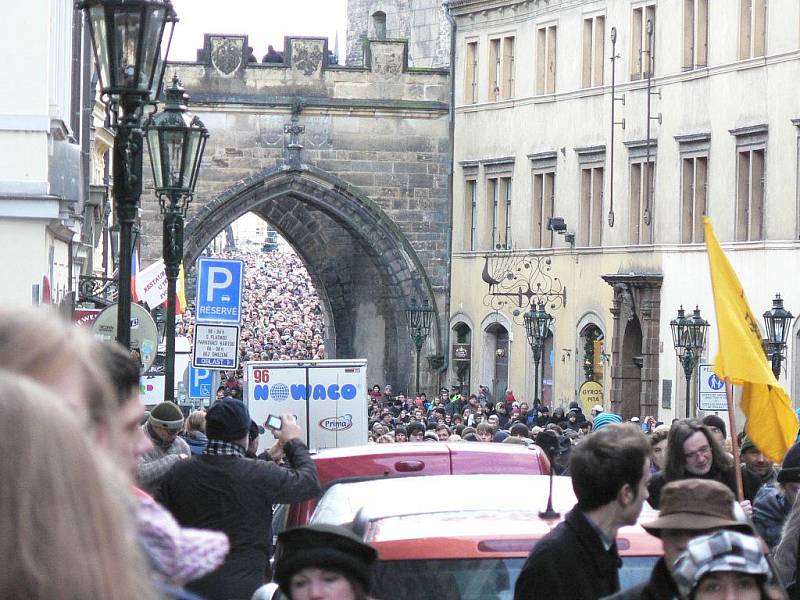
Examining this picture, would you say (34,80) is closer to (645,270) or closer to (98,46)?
(98,46)

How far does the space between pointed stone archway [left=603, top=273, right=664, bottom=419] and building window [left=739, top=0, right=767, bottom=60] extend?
4.69 metres

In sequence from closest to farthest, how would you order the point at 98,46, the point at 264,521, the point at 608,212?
the point at 264,521 < the point at 98,46 < the point at 608,212

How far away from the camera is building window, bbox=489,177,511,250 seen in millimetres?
42281

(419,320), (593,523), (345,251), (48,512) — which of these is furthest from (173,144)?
(345,251)

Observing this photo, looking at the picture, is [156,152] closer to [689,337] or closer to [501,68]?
Result: [689,337]

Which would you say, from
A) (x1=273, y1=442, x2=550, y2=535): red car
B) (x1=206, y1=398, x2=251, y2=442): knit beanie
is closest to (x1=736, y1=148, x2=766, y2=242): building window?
(x1=273, y1=442, x2=550, y2=535): red car

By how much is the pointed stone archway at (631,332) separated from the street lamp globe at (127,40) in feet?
85.3

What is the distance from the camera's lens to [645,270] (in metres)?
36.6

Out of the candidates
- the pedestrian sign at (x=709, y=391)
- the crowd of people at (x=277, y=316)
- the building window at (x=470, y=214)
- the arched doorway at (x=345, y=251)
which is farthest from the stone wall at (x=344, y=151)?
the pedestrian sign at (x=709, y=391)

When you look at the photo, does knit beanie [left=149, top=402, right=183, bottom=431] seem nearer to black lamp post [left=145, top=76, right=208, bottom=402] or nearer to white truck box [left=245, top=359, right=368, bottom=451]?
black lamp post [left=145, top=76, right=208, bottom=402]

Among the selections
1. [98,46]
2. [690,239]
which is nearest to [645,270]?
[690,239]

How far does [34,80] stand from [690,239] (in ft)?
64.0

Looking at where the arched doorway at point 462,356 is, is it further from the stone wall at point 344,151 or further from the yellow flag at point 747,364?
the yellow flag at point 747,364

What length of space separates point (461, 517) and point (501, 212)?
37.4 meters
